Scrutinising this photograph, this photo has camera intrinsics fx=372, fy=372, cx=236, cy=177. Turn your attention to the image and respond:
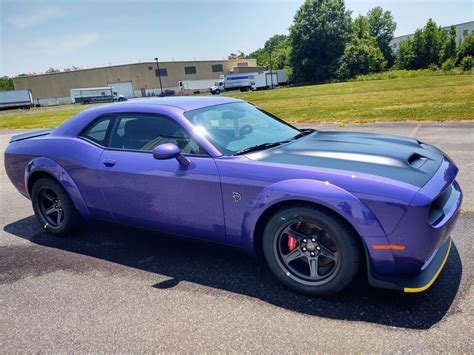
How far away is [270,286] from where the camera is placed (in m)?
3.03

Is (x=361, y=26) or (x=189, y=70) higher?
(x=361, y=26)

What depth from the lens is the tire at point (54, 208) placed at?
13.5 ft

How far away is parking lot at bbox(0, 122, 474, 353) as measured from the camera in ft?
7.79

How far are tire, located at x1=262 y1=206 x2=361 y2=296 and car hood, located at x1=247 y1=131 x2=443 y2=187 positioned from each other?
0.42m

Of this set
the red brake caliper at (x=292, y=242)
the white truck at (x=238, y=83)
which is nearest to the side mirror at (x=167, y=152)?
the red brake caliper at (x=292, y=242)

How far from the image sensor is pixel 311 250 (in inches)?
110

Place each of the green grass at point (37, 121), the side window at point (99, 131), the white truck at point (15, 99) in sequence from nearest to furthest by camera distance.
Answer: the side window at point (99, 131)
the green grass at point (37, 121)
the white truck at point (15, 99)

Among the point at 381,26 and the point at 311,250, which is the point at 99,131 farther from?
the point at 381,26

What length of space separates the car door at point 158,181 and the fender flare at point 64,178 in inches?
17.2

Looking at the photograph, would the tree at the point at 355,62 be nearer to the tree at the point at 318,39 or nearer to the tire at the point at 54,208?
the tree at the point at 318,39

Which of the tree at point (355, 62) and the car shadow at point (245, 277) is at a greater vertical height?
the tree at point (355, 62)

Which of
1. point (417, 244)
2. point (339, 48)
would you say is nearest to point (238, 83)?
point (339, 48)

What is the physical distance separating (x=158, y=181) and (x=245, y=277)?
1.14 m

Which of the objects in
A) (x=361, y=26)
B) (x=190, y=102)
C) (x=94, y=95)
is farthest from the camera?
(x=361, y=26)
